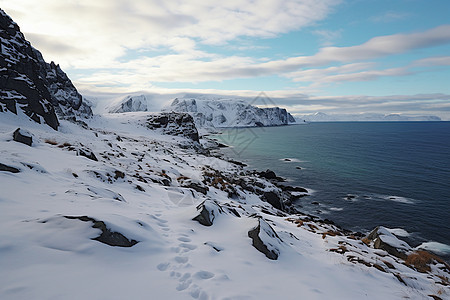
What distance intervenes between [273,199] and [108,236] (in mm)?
24726

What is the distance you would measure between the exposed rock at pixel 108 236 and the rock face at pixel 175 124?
7486cm

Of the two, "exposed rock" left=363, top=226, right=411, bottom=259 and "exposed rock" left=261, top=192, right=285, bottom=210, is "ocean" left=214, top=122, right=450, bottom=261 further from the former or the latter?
"exposed rock" left=363, top=226, right=411, bottom=259

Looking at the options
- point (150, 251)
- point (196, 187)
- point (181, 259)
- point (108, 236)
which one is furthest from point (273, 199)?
point (108, 236)

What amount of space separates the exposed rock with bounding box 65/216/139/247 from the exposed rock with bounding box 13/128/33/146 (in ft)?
43.4

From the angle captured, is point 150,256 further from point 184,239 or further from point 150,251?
point 184,239

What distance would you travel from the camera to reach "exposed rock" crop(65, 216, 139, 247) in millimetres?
6020

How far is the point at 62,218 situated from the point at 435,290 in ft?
47.2

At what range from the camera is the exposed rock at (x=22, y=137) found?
48.8ft

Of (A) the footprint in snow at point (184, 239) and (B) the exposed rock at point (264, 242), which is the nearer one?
(A) the footprint in snow at point (184, 239)

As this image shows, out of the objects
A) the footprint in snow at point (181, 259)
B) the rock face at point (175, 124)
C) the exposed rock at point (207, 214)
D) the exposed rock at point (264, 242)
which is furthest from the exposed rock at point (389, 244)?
the rock face at point (175, 124)

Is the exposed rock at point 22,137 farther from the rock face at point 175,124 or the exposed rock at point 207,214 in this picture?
the rock face at point 175,124

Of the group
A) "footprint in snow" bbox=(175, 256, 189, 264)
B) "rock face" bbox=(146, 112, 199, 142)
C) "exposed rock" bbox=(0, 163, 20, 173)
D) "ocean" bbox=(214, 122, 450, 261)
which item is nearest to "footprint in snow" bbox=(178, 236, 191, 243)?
"footprint in snow" bbox=(175, 256, 189, 264)

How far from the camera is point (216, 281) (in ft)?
18.9

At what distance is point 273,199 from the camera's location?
2855 cm
